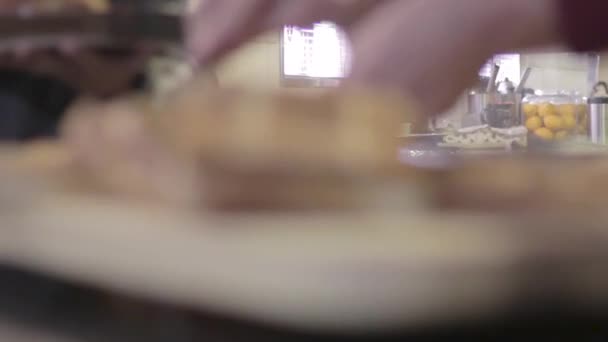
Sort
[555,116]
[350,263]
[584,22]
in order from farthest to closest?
1. [555,116]
2. [584,22]
3. [350,263]

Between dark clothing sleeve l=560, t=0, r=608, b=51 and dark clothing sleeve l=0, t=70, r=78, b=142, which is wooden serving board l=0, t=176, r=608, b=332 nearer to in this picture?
dark clothing sleeve l=0, t=70, r=78, b=142

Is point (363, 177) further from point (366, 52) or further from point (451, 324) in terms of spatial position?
point (366, 52)

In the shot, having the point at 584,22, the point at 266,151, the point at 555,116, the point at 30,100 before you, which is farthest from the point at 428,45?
the point at 555,116

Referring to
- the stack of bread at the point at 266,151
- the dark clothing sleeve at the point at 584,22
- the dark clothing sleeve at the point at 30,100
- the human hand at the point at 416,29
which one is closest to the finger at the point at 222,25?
the human hand at the point at 416,29

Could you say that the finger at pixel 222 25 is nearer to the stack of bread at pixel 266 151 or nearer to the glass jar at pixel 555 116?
the stack of bread at pixel 266 151

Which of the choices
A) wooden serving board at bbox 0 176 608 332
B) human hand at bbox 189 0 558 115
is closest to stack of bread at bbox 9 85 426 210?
wooden serving board at bbox 0 176 608 332

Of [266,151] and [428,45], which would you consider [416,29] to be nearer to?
[428,45]

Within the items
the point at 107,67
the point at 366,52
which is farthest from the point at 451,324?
the point at 366,52
